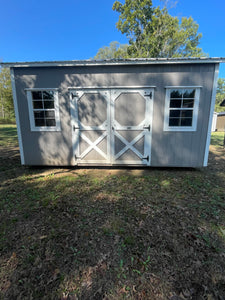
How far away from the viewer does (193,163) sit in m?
4.79

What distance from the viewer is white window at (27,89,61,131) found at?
470 centimetres

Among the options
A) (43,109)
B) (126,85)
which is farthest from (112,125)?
(43,109)

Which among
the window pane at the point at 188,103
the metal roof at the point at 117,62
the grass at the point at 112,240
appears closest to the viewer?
the grass at the point at 112,240

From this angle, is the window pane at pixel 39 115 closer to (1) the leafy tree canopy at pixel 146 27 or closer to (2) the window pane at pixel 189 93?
(2) the window pane at pixel 189 93

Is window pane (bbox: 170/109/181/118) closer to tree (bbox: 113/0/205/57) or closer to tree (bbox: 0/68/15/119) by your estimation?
tree (bbox: 113/0/205/57)

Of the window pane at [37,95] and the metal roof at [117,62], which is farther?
the window pane at [37,95]

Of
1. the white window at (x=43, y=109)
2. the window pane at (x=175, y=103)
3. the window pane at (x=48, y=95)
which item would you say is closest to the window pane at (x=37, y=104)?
the white window at (x=43, y=109)

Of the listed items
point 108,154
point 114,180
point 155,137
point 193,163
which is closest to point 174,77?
point 155,137

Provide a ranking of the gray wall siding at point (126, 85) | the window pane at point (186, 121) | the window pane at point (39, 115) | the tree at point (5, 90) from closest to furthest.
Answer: the gray wall siding at point (126, 85) < the window pane at point (186, 121) < the window pane at point (39, 115) < the tree at point (5, 90)

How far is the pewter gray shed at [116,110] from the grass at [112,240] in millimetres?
1145

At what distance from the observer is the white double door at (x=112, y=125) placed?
4.55m

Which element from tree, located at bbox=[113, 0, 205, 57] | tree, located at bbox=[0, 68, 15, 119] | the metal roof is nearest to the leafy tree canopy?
tree, located at bbox=[113, 0, 205, 57]

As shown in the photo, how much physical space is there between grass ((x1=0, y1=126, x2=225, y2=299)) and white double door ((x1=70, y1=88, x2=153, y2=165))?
1.11m

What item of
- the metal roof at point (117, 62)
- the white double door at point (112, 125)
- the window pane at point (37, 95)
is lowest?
the white double door at point (112, 125)
